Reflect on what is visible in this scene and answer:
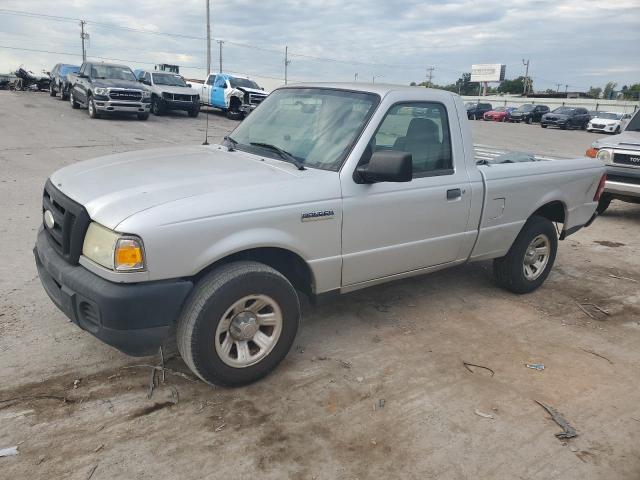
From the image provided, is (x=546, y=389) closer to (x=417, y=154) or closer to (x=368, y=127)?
(x=417, y=154)

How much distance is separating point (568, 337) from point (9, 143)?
13220 mm

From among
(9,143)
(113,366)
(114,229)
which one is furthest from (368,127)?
(9,143)

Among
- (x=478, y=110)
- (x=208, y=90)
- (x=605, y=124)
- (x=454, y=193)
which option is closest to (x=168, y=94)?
(x=208, y=90)

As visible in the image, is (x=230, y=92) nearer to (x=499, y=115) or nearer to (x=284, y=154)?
(x=284, y=154)

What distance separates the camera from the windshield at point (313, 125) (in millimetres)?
3646

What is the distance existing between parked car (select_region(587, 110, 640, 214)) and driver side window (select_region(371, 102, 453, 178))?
5.00 metres

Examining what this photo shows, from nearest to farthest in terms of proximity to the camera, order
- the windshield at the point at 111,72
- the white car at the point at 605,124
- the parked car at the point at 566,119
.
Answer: the windshield at the point at 111,72 → the white car at the point at 605,124 → the parked car at the point at 566,119

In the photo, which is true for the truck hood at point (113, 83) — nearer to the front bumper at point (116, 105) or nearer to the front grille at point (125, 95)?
the front grille at point (125, 95)

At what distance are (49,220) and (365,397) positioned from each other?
7.61ft

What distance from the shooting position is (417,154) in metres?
4.00

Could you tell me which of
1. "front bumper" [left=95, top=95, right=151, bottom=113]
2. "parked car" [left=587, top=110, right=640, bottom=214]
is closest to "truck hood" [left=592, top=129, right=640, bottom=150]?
"parked car" [left=587, top=110, right=640, bottom=214]

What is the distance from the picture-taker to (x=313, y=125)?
3863 millimetres

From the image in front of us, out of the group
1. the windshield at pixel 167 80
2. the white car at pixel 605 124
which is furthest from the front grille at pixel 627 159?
the white car at pixel 605 124

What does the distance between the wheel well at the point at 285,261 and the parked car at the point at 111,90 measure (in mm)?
16252
